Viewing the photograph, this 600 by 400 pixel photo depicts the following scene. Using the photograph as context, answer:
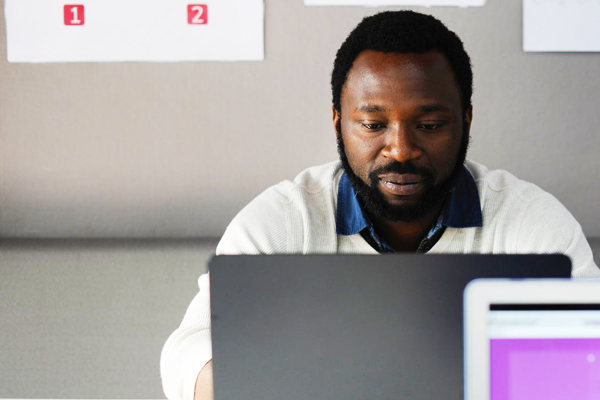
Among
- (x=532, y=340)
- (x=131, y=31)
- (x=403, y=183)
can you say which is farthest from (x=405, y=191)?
(x=131, y=31)

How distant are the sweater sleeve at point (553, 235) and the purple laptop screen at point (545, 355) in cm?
65

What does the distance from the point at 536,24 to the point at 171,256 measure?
1.07m

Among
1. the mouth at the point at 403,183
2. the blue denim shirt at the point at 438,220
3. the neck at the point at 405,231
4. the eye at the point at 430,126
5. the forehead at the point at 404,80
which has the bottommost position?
the neck at the point at 405,231

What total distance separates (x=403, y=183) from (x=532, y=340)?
69cm

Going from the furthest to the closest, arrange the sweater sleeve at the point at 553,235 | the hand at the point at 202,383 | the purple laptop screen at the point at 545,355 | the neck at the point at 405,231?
1. the neck at the point at 405,231
2. the sweater sleeve at the point at 553,235
3. the hand at the point at 202,383
4. the purple laptop screen at the point at 545,355

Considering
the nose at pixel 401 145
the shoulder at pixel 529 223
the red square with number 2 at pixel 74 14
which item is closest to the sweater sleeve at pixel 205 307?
the nose at pixel 401 145

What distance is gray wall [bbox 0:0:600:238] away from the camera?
59.0 inches

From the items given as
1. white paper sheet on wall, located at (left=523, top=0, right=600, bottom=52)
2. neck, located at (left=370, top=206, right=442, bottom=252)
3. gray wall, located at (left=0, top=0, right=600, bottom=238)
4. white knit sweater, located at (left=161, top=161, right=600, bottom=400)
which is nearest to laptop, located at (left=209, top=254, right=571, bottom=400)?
white knit sweater, located at (left=161, top=161, right=600, bottom=400)

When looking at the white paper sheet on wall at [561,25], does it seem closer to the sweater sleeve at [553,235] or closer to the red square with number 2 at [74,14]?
the sweater sleeve at [553,235]

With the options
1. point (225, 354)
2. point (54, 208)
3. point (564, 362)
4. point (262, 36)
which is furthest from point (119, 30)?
point (564, 362)

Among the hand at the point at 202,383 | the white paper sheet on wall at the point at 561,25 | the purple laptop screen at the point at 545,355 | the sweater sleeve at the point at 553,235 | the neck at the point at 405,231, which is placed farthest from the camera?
the white paper sheet on wall at the point at 561,25

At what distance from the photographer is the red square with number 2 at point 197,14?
149 cm

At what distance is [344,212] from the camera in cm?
112

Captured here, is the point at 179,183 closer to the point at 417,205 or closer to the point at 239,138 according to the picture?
the point at 239,138
